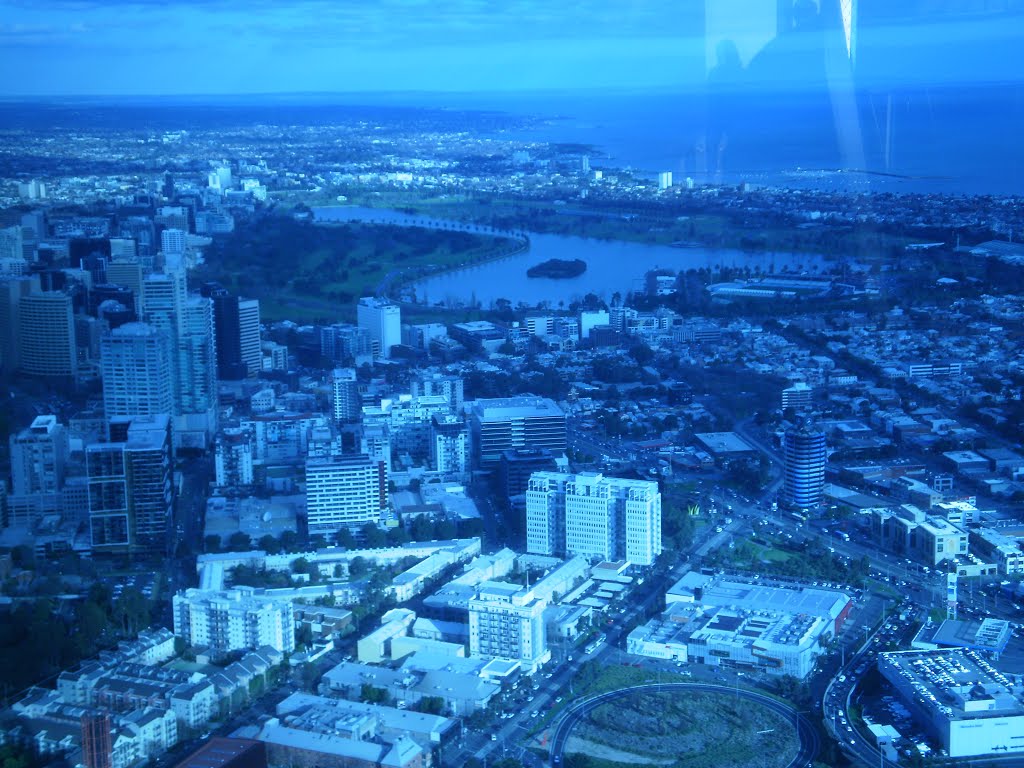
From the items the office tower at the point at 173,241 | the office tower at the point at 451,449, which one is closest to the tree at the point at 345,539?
the office tower at the point at 451,449

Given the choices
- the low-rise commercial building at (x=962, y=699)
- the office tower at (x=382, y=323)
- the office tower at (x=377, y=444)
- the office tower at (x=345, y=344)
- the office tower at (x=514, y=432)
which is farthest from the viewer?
the office tower at (x=382, y=323)

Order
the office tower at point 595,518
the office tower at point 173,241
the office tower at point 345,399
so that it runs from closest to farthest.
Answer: the office tower at point 595,518 < the office tower at point 345,399 < the office tower at point 173,241

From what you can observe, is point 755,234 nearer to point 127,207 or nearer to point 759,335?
point 759,335

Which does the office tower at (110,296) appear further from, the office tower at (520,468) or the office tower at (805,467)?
the office tower at (805,467)

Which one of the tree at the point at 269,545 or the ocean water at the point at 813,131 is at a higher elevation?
the ocean water at the point at 813,131

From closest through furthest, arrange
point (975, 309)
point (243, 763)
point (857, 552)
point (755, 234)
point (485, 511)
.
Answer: point (243, 763) < point (857, 552) < point (485, 511) < point (975, 309) < point (755, 234)

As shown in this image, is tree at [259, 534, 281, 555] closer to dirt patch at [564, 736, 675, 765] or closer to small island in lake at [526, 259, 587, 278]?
dirt patch at [564, 736, 675, 765]

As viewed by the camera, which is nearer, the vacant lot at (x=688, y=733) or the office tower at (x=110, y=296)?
the vacant lot at (x=688, y=733)

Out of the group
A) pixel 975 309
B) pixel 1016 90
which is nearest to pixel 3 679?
pixel 975 309
